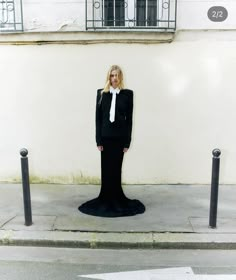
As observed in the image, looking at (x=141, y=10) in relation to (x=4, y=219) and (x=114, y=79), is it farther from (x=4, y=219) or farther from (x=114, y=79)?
(x=4, y=219)

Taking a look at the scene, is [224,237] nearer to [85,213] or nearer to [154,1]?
[85,213]

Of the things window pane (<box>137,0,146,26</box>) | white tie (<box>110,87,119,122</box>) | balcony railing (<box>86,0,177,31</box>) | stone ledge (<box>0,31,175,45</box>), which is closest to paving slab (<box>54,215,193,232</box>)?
white tie (<box>110,87,119,122</box>)

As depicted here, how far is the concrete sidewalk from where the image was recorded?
4.43 metres

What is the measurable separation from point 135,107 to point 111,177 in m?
1.67

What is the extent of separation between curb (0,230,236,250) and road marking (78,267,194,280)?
1.52ft

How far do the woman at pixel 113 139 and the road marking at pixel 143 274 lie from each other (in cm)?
129

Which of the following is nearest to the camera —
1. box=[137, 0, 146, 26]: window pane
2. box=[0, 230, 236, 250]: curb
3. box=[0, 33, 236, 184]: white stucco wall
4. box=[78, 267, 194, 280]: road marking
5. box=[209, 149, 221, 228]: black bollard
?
box=[78, 267, 194, 280]: road marking

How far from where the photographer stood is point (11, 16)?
6.49 meters

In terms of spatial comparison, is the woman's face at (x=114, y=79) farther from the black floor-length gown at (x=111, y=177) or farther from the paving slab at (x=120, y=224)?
the paving slab at (x=120, y=224)

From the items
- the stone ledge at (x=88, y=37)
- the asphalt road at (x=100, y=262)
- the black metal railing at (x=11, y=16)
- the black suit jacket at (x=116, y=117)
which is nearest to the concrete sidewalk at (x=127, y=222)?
the asphalt road at (x=100, y=262)

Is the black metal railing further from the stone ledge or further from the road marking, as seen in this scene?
the road marking

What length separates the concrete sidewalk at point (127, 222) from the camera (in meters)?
4.43

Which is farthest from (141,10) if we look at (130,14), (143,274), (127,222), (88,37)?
(143,274)

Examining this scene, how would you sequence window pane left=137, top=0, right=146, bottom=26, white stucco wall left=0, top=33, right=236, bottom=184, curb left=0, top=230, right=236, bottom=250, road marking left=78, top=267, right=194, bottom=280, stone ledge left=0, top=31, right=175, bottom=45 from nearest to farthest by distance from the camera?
road marking left=78, top=267, right=194, bottom=280 → curb left=0, top=230, right=236, bottom=250 → stone ledge left=0, top=31, right=175, bottom=45 → white stucco wall left=0, top=33, right=236, bottom=184 → window pane left=137, top=0, right=146, bottom=26
